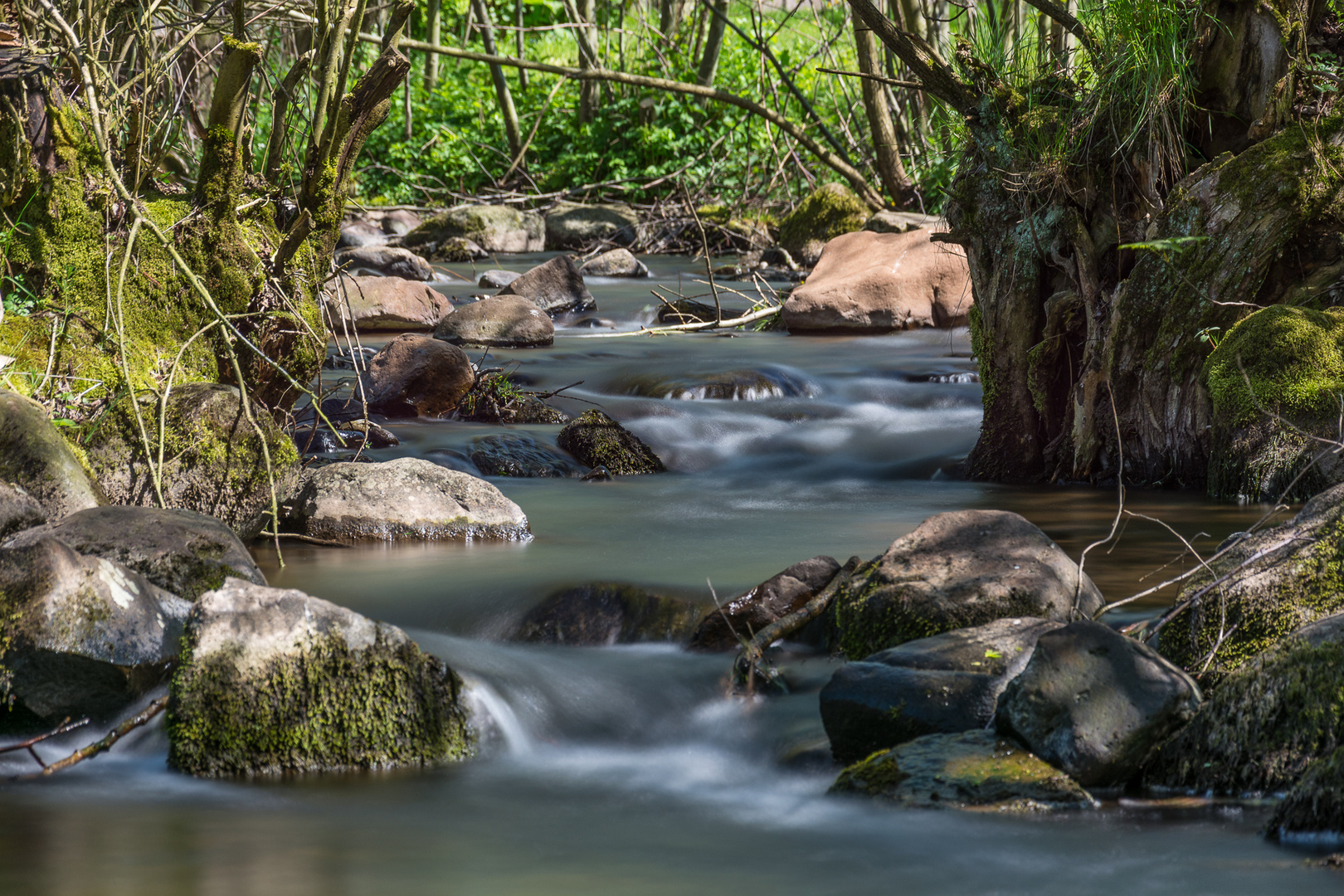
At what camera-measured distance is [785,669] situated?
4.18 meters

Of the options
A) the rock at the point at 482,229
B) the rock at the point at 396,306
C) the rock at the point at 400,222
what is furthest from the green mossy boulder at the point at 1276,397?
the rock at the point at 400,222

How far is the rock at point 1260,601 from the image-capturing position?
3.59m

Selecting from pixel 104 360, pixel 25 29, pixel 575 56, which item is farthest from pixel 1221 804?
pixel 575 56

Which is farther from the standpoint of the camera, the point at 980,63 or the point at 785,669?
the point at 980,63

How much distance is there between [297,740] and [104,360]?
3.08 metres

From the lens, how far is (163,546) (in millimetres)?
4312

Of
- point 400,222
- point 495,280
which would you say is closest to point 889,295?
point 495,280

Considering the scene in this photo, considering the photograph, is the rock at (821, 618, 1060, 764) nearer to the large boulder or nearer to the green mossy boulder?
the large boulder

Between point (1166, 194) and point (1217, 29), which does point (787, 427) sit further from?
point (1217, 29)

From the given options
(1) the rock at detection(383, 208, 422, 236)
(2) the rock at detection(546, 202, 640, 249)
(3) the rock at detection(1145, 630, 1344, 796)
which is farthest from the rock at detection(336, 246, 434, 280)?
(3) the rock at detection(1145, 630, 1344, 796)

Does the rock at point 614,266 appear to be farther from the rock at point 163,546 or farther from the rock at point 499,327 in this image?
the rock at point 163,546

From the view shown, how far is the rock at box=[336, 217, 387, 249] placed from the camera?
60.5 ft

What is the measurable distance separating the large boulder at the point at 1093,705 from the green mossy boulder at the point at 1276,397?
277cm

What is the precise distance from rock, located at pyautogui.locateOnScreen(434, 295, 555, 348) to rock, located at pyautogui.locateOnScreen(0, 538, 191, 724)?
760cm
